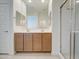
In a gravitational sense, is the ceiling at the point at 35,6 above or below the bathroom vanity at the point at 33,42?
above

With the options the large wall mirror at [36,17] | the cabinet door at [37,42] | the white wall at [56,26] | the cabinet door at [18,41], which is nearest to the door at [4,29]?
the cabinet door at [18,41]

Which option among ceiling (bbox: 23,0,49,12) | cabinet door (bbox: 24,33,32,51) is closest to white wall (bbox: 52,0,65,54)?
cabinet door (bbox: 24,33,32,51)

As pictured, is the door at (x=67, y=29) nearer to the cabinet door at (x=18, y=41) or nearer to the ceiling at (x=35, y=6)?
the cabinet door at (x=18, y=41)

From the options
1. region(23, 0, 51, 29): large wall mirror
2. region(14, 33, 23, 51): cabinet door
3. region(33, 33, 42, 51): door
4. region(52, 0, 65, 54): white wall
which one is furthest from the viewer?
region(23, 0, 51, 29): large wall mirror

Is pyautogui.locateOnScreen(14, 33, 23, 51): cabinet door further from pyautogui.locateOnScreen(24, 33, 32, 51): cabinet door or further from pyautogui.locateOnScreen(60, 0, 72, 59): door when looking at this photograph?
pyautogui.locateOnScreen(60, 0, 72, 59): door

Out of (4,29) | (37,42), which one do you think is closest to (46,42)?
(37,42)

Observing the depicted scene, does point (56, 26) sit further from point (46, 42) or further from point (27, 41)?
point (27, 41)

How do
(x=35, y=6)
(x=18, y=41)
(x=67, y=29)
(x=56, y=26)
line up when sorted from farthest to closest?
(x=35, y=6), (x=18, y=41), (x=56, y=26), (x=67, y=29)

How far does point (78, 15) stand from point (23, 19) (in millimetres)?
5305

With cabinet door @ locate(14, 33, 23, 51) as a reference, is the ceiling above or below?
above

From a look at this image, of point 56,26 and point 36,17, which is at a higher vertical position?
point 36,17

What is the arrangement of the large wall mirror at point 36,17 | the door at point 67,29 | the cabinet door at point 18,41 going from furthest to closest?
the large wall mirror at point 36,17, the cabinet door at point 18,41, the door at point 67,29

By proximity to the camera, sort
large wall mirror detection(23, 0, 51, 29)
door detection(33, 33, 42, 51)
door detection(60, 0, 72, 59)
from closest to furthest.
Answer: door detection(60, 0, 72, 59) < door detection(33, 33, 42, 51) < large wall mirror detection(23, 0, 51, 29)

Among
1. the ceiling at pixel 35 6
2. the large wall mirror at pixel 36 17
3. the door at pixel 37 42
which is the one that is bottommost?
the door at pixel 37 42
